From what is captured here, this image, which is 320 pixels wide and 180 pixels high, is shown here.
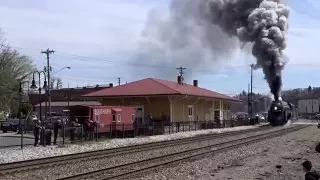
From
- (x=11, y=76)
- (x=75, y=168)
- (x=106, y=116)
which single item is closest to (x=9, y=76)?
(x=11, y=76)

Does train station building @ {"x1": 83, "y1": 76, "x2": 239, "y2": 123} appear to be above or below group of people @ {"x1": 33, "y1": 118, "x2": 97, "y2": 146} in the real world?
above

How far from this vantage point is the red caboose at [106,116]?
124 ft

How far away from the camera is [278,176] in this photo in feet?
53.3

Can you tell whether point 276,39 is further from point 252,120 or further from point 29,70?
point 29,70

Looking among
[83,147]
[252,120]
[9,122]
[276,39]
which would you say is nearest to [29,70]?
[9,122]

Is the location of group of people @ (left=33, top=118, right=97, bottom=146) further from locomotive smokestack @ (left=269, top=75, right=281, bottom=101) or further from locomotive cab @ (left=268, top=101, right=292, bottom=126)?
locomotive smokestack @ (left=269, top=75, right=281, bottom=101)

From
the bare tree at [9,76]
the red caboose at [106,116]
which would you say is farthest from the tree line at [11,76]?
the red caboose at [106,116]

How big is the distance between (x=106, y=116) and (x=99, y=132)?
9.33 feet

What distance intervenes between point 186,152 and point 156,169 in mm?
6937

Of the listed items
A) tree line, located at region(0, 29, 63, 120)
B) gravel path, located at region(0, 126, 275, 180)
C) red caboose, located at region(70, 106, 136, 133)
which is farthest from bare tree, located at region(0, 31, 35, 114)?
gravel path, located at region(0, 126, 275, 180)

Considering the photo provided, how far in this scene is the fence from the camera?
3098 cm

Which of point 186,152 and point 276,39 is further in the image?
point 276,39

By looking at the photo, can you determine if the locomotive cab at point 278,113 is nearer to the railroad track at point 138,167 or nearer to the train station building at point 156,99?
the train station building at point 156,99

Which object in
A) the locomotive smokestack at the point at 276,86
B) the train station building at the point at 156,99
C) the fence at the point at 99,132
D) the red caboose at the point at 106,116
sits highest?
the locomotive smokestack at the point at 276,86
